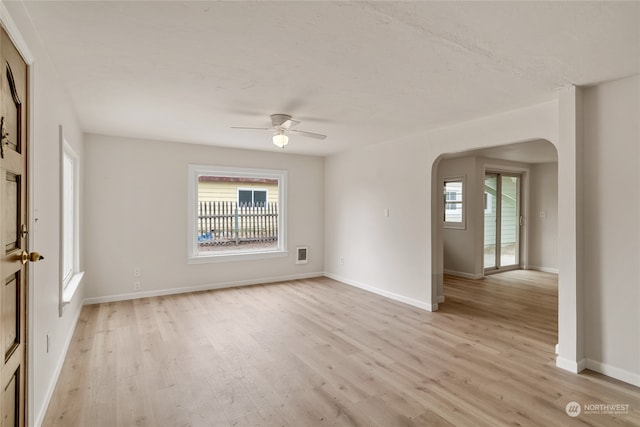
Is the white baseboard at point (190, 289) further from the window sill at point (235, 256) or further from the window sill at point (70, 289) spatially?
the window sill at point (70, 289)

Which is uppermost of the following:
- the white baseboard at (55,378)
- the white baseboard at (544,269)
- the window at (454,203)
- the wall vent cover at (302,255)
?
the window at (454,203)

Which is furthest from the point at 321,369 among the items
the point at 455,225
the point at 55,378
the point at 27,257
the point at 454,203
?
the point at 454,203

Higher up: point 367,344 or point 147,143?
point 147,143

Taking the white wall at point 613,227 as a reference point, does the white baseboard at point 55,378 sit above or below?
below

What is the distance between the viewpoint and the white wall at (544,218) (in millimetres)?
6848

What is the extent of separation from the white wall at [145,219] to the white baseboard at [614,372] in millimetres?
4477

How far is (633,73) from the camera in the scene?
2479mm

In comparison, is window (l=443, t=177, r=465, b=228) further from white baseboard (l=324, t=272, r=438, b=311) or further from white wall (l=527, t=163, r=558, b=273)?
white baseboard (l=324, t=272, r=438, b=311)

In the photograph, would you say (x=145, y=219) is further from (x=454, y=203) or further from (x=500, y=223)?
(x=500, y=223)

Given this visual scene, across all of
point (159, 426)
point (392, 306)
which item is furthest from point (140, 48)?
point (392, 306)

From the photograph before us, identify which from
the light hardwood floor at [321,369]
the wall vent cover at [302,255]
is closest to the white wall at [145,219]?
the light hardwood floor at [321,369]

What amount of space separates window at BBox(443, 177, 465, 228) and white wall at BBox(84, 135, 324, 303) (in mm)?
3470

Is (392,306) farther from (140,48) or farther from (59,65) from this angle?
(59,65)

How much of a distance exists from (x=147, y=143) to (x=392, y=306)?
414cm
